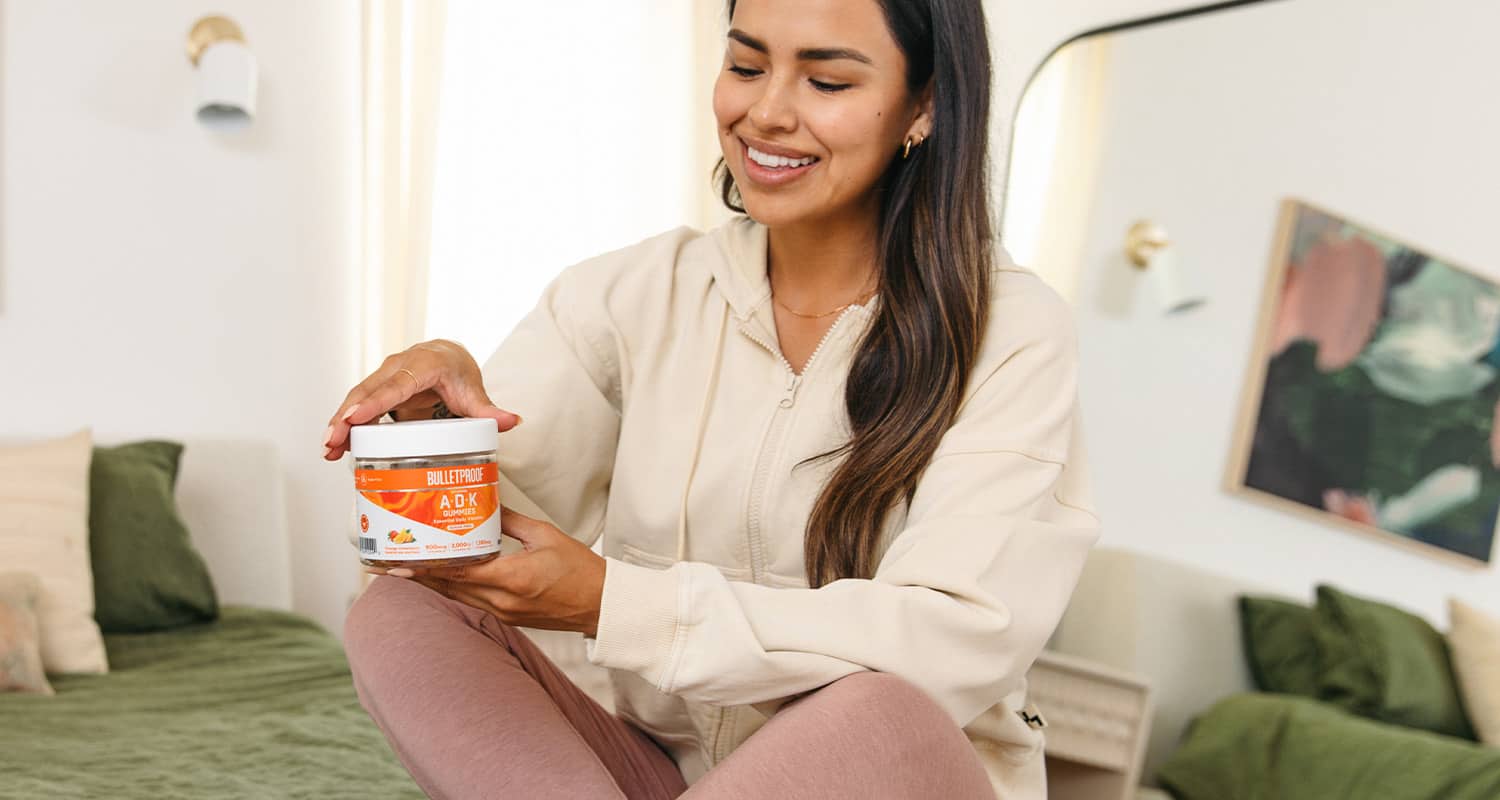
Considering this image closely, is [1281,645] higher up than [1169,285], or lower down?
lower down

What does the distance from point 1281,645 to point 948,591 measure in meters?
1.55

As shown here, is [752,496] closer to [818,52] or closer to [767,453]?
[767,453]

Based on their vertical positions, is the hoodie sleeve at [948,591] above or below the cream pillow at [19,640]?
above

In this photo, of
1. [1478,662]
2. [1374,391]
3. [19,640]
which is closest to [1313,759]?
[1478,662]

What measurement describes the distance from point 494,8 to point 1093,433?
1629 millimetres

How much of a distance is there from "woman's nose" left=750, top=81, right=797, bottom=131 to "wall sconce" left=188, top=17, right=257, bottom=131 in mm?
1731

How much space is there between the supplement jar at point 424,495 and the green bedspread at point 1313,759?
1.68 meters

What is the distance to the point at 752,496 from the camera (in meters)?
1.41

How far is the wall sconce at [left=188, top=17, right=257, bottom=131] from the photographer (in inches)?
107

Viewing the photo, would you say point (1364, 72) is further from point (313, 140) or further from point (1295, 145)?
point (313, 140)

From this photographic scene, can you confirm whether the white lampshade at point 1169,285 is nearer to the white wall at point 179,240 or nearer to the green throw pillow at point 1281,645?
the green throw pillow at point 1281,645

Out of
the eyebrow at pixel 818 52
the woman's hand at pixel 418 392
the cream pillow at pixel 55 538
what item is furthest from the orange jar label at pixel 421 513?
the cream pillow at pixel 55 538

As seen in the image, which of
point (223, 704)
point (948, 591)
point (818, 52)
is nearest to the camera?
point (948, 591)

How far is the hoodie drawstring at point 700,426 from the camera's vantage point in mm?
1437
